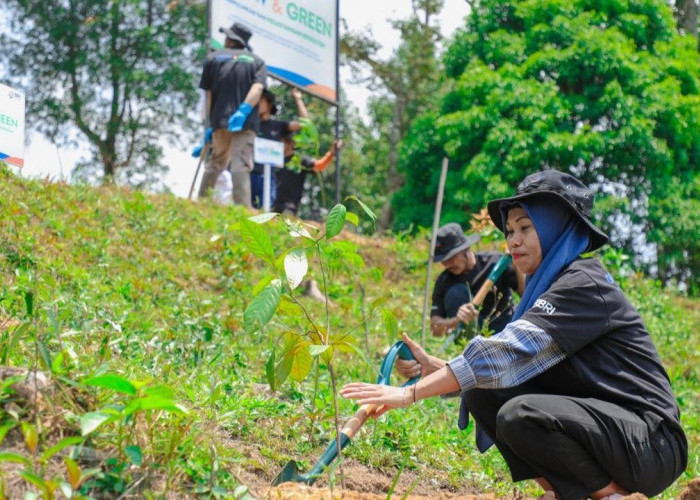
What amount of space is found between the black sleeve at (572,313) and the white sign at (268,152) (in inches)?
254

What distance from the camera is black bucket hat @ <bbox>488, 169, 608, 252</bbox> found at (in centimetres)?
297

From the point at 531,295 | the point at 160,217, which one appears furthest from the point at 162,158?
the point at 531,295

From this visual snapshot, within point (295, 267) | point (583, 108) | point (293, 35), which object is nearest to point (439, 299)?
point (295, 267)

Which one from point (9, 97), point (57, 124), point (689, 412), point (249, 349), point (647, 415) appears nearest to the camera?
point (647, 415)

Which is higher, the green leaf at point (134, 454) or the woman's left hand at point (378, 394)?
the woman's left hand at point (378, 394)

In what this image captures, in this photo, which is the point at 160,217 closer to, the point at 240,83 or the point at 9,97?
the point at 240,83

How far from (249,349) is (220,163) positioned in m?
4.40

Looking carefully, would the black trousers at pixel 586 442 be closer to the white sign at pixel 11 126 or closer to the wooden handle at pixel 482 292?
the white sign at pixel 11 126

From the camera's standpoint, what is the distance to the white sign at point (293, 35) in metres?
10.7

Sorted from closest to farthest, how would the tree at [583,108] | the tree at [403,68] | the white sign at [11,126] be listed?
the white sign at [11,126], the tree at [583,108], the tree at [403,68]

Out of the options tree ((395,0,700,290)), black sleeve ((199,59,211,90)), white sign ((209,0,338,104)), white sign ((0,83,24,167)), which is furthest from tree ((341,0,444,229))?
white sign ((0,83,24,167))

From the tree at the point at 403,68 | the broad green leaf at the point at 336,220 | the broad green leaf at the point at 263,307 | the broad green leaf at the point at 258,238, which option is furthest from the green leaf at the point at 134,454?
the tree at the point at 403,68

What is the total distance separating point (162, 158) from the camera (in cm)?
2494

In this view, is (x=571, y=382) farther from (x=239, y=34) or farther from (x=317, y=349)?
(x=239, y=34)
